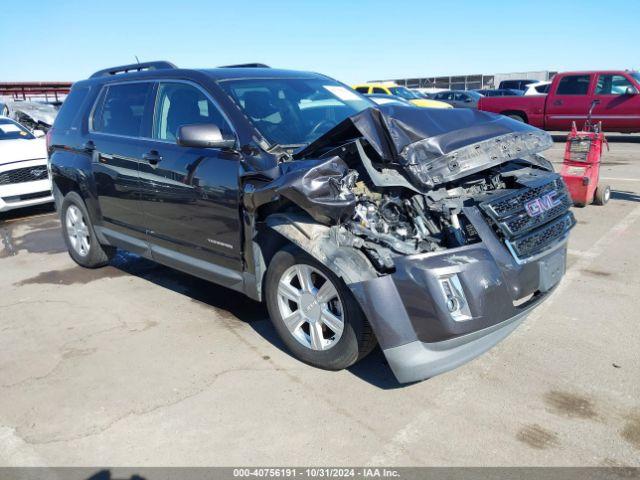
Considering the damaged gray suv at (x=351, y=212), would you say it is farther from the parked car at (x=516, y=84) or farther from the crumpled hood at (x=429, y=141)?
the parked car at (x=516, y=84)

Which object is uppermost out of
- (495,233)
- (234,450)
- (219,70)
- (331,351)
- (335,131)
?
(219,70)

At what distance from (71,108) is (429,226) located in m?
4.26

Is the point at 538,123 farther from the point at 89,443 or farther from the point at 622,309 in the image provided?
the point at 89,443

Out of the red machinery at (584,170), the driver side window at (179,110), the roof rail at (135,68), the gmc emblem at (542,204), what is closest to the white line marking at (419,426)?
the gmc emblem at (542,204)

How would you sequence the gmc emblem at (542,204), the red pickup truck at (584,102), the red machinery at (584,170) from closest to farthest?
1. the gmc emblem at (542,204)
2. the red machinery at (584,170)
3. the red pickup truck at (584,102)

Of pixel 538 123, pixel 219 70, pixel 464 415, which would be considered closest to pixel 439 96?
pixel 538 123

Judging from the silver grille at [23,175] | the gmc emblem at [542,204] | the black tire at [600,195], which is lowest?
the black tire at [600,195]

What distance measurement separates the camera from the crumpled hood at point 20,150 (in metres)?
8.32

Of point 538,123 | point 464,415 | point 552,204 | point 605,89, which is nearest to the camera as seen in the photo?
point 464,415

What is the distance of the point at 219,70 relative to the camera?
438 cm

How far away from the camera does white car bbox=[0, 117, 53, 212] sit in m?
8.19

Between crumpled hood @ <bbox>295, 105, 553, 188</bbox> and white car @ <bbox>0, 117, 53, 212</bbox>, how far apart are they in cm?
645

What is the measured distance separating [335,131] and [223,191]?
93cm

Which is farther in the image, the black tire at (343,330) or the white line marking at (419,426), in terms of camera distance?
the black tire at (343,330)
